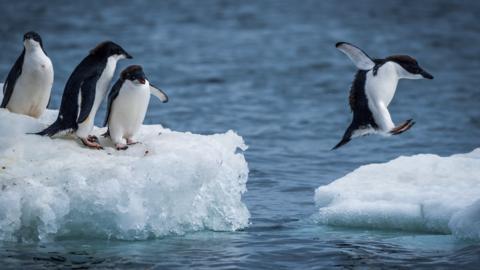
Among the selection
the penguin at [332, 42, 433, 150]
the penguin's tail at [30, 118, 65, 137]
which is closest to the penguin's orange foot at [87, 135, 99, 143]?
the penguin's tail at [30, 118, 65, 137]

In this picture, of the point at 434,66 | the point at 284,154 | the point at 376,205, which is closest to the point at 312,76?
the point at 434,66

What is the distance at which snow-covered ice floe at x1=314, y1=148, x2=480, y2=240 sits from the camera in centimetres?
761

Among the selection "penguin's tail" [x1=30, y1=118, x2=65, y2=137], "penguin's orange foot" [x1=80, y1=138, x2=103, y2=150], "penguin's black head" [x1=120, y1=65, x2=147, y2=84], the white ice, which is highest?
"penguin's black head" [x1=120, y1=65, x2=147, y2=84]

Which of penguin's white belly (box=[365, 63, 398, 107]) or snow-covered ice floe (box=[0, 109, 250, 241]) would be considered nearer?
snow-covered ice floe (box=[0, 109, 250, 241])

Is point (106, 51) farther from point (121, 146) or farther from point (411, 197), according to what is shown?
point (411, 197)

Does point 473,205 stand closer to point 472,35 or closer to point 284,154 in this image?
point 284,154

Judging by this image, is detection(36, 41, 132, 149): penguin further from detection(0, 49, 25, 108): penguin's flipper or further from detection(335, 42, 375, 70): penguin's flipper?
detection(335, 42, 375, 70): penguin's flipper

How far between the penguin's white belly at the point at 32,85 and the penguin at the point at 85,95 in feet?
1.05

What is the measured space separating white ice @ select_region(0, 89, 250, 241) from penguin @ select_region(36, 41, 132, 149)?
0.12 m

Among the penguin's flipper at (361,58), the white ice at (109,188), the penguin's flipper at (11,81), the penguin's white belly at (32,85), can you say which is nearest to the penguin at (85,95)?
the white ice at (109,188)

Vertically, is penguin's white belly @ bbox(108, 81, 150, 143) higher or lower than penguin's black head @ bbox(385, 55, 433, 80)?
lower

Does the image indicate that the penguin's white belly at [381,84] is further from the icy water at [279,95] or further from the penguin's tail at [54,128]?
the penguin's tail at [54,128]

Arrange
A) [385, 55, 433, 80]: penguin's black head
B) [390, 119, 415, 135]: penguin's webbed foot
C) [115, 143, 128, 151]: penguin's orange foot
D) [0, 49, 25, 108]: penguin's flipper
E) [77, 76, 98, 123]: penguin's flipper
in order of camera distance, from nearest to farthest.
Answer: [390, 119, 415, 135]: penguin's webbed foot, [77, 76, 98, 123]: penguin's flipper, [115, 143, 128, 151]: penguin's orange foot, [385, 55, 433, 80]: penguin's black head, [0, 49, 25, 108]: penguin's flipper

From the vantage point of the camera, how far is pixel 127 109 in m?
7.52
